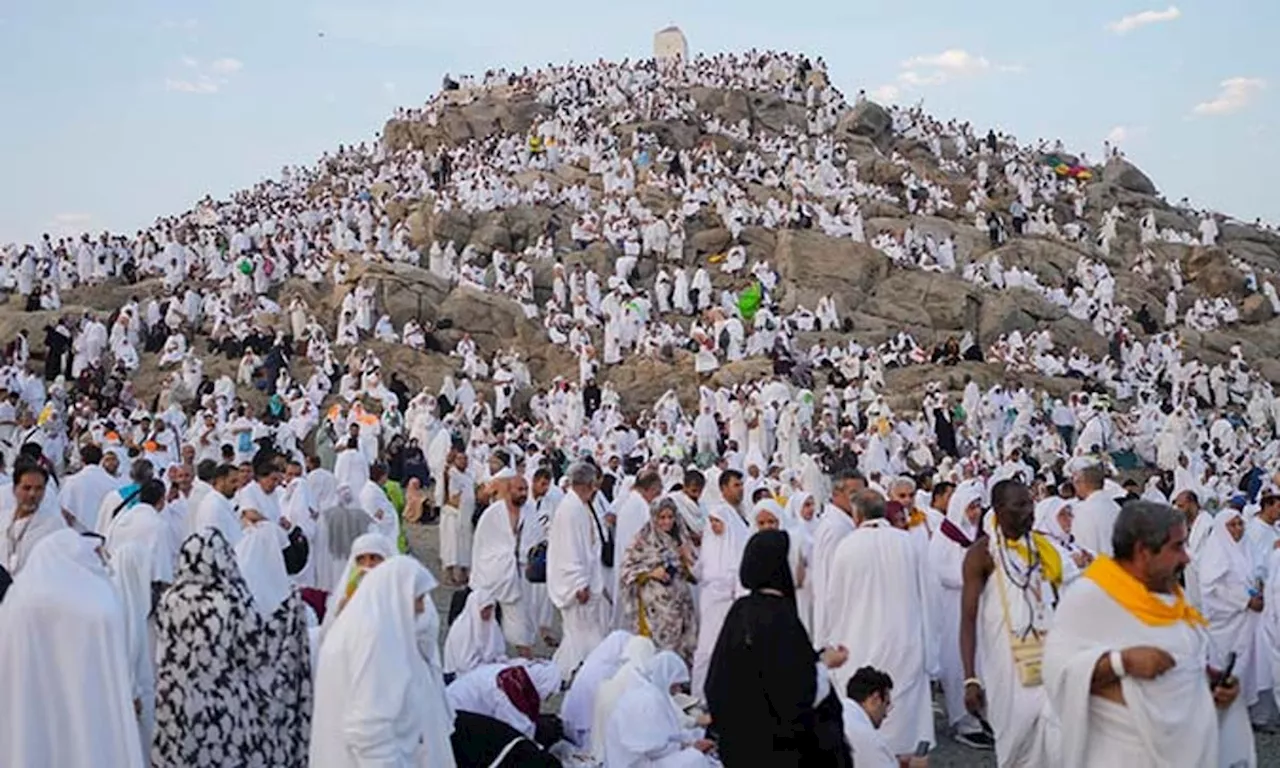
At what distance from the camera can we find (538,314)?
32.6 m

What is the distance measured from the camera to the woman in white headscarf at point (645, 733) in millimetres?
5938

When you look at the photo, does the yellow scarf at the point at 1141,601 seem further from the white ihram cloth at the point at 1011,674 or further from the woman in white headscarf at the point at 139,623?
the woman in white headscarf at the point at 139,623

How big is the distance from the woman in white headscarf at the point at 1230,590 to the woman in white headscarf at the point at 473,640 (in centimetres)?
491

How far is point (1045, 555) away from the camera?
5637mm

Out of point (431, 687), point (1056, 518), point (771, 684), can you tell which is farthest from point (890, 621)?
point (1056, 518)

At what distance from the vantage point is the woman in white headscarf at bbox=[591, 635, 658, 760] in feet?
20.2

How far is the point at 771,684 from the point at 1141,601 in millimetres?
1261

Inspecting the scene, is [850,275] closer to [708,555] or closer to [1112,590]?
[708,555]

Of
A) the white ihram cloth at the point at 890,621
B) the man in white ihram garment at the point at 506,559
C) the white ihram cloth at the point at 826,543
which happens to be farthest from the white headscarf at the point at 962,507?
the man in white ihram garment at the point at 506,559

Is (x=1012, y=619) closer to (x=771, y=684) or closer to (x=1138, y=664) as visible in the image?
(x=771, y=684)

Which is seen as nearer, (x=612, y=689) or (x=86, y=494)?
(x=612, y=689)

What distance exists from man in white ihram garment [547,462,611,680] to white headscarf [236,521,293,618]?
241 cm

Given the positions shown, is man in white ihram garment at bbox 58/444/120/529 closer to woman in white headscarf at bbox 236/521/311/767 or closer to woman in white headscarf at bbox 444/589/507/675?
woman in white headscarf at bbox 444/589/507/675

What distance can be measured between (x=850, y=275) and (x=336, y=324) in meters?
14.0
